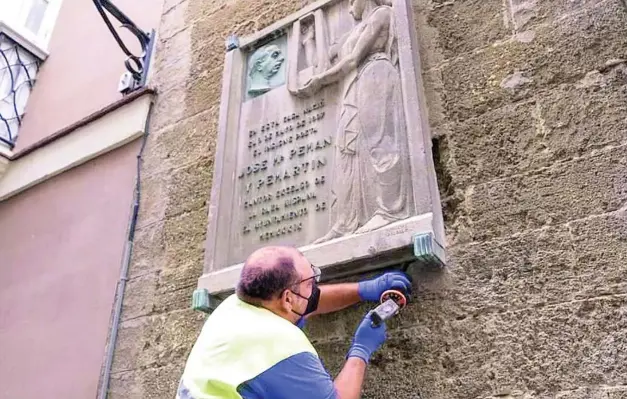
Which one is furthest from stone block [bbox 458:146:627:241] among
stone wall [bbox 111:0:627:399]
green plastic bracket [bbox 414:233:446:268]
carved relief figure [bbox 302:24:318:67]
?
carved relief figure [bbox 302:24:318:67]

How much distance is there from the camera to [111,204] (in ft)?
11.8

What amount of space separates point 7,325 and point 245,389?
2.76 metres

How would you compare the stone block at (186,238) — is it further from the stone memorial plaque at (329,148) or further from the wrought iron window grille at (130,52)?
the wrought iron window grille at (130,52)

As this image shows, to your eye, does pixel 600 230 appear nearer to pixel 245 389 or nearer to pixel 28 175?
pixel 245 389

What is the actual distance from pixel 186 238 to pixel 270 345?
154 centimetres

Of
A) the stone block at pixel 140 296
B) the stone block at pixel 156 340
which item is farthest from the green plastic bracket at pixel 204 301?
the stone block at pixel 140 296

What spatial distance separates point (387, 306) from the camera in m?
1.93

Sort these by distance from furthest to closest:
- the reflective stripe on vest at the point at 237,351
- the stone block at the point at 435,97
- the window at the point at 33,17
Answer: the window at the point at 33,17 < the stone block at the point at 435,97 < the reflective stripe on vest at the point at 237,351

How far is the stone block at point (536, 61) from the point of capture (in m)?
2.16

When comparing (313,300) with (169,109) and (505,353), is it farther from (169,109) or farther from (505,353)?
(169,109)

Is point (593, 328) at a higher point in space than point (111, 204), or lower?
lower

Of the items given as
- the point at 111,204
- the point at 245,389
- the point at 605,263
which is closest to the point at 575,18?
the point at 605,263

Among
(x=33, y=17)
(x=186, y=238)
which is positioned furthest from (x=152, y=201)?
(x=33, y=17)

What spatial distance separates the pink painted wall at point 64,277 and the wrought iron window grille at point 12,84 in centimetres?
96
